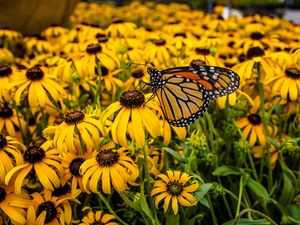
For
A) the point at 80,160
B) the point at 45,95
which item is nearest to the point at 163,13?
the point at 45,95

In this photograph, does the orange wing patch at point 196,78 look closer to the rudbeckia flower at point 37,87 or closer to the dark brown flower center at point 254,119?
the dark brown flower center at point 254,119

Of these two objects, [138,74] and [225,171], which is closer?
[225,171]

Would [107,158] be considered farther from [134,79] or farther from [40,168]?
[134,79]

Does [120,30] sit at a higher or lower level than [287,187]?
higher

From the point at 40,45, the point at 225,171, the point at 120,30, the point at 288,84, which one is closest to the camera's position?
the point at 225,171

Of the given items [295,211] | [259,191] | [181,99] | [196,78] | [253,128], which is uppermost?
[196,78]

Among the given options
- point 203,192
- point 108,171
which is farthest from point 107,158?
point 203,192

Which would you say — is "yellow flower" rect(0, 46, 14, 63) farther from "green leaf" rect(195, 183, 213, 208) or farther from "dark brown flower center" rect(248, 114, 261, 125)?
"green leaf" rect(195, 183, 213, 208)

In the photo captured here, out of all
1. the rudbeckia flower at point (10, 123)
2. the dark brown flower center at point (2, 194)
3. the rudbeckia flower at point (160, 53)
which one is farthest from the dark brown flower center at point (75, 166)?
the rudbeckia flower at point (160, 53)
